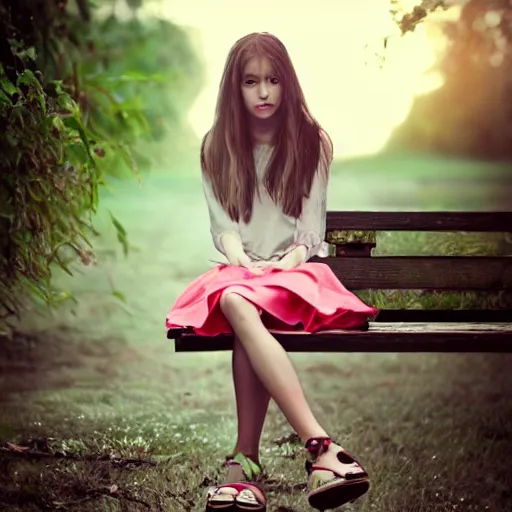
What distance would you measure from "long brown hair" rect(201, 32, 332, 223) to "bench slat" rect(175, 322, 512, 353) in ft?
1.07

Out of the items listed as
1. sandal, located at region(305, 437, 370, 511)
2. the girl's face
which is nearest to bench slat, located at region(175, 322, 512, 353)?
sandal, located at region(305, 437, 370, 511)

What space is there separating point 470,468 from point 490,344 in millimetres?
509

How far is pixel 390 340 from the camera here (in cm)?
218

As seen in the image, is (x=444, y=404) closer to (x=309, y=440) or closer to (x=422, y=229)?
(x=422, y=229)

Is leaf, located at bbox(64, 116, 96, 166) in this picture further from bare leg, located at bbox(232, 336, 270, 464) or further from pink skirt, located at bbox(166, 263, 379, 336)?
bare leg, located at bbox(232, 336, 270, 464)

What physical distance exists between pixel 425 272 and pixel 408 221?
0.15 meters

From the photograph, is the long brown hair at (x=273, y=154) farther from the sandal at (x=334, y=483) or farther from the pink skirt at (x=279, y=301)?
the sandal at (x=334, y=483)

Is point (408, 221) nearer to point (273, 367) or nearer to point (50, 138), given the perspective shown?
point (273, 367)

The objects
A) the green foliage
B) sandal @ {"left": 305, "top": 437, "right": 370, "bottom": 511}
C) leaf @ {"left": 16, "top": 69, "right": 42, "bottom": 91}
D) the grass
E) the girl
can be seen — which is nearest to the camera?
sandal @ {"left": 305, "top": 437, "right": 370, "bottom": 511}

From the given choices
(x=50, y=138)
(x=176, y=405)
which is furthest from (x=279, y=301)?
(x=176, y=405)

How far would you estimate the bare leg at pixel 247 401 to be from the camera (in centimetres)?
209

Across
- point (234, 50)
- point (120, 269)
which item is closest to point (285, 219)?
point (234, 50)

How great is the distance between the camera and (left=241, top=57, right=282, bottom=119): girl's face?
2.19 meters

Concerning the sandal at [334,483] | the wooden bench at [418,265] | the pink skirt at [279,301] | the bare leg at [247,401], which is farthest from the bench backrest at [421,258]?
the sandal at [334,483]
